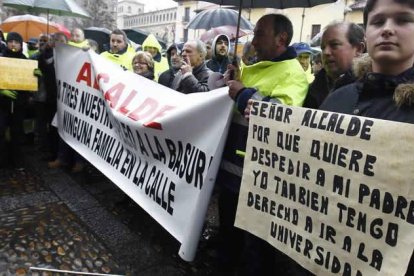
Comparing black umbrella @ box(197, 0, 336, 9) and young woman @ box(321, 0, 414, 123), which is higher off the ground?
black umbrella @ box(197, 0, 336, 9)

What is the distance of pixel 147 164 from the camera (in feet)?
9.75

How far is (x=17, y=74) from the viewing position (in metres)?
4.43

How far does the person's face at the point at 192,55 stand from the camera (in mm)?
3650

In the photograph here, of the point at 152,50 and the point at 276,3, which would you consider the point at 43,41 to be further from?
the point at 276,3

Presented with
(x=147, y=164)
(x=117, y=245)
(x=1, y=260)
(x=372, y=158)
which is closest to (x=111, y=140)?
(x=147, y=164)

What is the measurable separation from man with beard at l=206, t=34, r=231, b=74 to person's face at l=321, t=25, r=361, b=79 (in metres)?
2.48

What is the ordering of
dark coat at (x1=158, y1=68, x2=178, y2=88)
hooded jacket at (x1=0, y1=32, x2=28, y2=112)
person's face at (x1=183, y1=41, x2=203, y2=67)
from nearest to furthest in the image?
1. person's face at (x1=183, y1=41, x2=203, y2=67)
2. dark coat at (x1=158, y1=68, x2=178, y2=88)
3. hooded jacket at (x1=0, y1=32, x2=28, y2=112)

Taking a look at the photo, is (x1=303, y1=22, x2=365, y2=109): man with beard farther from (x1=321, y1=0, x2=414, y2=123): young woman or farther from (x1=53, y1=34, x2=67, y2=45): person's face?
(x1=53, y1=34, x2=67, y2=45): person's face

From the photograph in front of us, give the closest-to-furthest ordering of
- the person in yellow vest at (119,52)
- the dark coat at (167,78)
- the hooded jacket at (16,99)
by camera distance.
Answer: the dark coat at (167,78)
the hooded jacket at (16,99)
the person in yellow vest at (119,52)

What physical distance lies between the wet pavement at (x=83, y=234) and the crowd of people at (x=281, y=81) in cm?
46

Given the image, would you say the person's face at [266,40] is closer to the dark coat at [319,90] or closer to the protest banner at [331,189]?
the dark coat at [319,90]

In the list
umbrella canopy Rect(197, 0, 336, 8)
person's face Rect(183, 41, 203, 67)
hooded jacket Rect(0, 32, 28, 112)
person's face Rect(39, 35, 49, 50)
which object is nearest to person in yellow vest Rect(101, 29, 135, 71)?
person's face Rect(39, 35, 49, 50)

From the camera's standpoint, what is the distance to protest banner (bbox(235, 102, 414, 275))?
1.35 m

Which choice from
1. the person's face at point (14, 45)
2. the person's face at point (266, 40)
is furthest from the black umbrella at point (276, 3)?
the person's face at point (14, 45)
